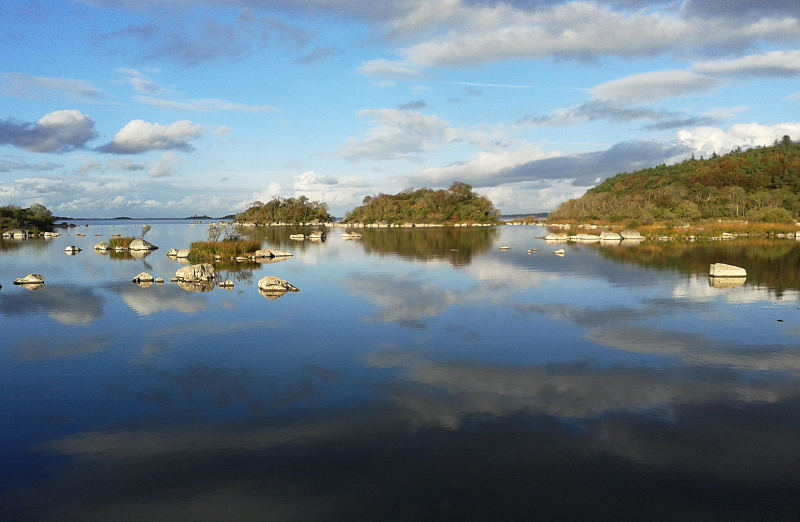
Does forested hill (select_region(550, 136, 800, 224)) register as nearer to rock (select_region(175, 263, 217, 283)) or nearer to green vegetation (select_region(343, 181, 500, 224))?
green vegetation (select_region(343, 181, 500, 224))

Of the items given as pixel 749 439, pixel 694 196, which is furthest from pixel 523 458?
pixel 694 196

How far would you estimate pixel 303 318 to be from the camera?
A: 60.8ft

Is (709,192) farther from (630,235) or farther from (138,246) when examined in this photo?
(138,246)

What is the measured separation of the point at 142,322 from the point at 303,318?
16.6 feet

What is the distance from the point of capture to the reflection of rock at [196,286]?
24953 millimetres

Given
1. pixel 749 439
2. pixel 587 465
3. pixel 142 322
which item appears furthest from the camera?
pixel 142 322

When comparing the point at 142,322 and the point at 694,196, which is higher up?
the point at 694,196

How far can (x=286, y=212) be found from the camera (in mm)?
161125

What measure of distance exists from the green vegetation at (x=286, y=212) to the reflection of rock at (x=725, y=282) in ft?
461

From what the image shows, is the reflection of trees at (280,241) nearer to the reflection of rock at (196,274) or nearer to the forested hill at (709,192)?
the reflection of rock at (196,274)

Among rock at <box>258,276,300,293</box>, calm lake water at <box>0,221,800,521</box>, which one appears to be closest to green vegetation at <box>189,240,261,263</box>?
rock at <box>258,276,300,293</box>

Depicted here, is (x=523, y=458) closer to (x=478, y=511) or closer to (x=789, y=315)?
(x=478, y=511)

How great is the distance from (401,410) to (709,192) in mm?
134199

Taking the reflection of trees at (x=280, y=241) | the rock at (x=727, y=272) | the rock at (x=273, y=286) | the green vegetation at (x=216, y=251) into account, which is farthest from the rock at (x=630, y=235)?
the rock at (x=273, y=286)
